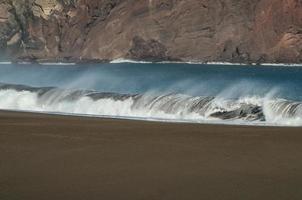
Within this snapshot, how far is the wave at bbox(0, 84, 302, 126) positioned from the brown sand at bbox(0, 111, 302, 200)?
436 cm

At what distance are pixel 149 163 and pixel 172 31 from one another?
14846 cm

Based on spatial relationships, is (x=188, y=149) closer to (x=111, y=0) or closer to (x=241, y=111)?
(x=241, y=111)

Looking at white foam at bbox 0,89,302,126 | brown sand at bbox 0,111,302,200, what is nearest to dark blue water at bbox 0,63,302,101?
white foam at bbox 0,89,302,126

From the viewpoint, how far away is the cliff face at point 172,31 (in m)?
Result: 146

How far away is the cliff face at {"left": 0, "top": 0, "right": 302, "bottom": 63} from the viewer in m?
146

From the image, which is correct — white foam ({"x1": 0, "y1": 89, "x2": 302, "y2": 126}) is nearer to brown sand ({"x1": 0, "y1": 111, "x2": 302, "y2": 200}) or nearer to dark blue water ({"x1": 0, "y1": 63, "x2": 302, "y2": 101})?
brown sand ({"x1": 0, "y1": 111, "x2": 302, "y2": 200})

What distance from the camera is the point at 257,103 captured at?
22469mm

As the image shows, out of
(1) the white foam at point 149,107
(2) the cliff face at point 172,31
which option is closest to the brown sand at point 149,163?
(1) the white foam at point 149,107

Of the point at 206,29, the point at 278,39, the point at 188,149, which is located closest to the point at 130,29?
the point at 206,29

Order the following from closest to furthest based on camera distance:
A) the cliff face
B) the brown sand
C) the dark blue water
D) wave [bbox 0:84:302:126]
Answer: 1. the brown sand
2. wave [bbox 0:84:302:126]
3. the dark blue water
4. the cliff face

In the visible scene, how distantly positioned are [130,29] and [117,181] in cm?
15293

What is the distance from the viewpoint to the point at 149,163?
35.7 feet

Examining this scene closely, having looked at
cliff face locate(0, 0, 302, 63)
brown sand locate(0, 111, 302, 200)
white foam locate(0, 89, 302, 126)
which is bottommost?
cliff face locate(0, 0, 302, 63)

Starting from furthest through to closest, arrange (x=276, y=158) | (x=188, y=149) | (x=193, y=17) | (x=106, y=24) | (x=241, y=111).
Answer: (x=106, y=24) < (x=193, y=17) < (x=241, y=111) < (x=188, y=149) < (x=276, y=158)
